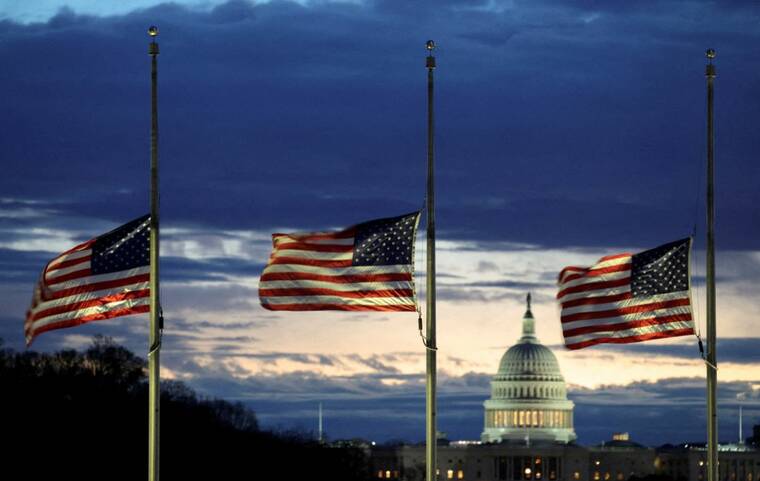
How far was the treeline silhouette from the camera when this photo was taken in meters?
116

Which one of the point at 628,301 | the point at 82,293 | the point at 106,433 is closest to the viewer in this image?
the point at 82,293

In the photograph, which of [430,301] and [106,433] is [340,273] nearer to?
[430,301]

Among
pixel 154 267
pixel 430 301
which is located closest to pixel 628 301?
pixel 430 301

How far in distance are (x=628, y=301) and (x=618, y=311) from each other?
0.36m

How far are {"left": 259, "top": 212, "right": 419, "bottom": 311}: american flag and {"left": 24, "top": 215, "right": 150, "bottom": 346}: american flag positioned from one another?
3.09 m

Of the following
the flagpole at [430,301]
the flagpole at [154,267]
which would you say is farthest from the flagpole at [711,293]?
the flagpole at [154,267]

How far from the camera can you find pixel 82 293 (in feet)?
182

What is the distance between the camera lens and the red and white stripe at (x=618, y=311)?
57219 mm

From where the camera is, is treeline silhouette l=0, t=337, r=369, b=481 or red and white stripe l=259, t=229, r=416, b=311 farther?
treeline silhouette l=0, t=337, r=369, b=481

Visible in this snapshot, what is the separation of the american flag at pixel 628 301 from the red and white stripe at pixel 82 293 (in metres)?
11.0

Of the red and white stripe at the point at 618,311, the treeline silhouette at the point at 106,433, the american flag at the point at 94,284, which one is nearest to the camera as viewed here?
the american flag at the point at 94,284

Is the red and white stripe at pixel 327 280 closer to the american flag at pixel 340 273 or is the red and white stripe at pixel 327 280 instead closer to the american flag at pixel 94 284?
the american flag at pixel 340 273

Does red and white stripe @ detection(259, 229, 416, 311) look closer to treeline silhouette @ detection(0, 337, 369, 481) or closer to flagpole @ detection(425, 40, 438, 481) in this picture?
flagpole @ detection(425, 40, 438, 481)

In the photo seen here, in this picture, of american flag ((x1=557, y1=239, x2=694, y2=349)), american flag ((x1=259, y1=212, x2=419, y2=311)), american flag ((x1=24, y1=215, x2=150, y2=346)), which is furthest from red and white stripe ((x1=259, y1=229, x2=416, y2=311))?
american flag ((x1=557, y1=239, x2=694, y2=349))
